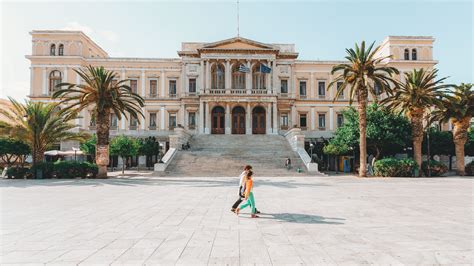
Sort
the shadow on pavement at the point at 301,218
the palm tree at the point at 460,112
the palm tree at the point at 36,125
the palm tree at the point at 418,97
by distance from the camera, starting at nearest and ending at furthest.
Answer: the shadow on pavement at the point at 301,218
the palm tree at the point at 36,125
the palm tree at the point at 418,97
the palm tree at the point at 460,112

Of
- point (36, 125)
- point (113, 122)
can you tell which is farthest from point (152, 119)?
point (36, 125)

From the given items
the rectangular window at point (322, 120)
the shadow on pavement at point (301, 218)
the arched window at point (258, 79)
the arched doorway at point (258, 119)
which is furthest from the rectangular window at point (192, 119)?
the shadow on pavement at point (301, 218)

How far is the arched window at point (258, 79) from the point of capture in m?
45.7

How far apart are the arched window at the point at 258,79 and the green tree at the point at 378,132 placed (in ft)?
52.0

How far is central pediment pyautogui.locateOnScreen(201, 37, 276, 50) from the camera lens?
4419cm

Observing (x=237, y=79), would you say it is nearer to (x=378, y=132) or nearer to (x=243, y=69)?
(x=243, y=69)

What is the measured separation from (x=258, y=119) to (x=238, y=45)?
10.0 metres

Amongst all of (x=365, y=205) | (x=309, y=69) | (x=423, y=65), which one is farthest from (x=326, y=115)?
(x=365, y=205)

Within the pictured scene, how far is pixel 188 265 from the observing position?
18.1 ft

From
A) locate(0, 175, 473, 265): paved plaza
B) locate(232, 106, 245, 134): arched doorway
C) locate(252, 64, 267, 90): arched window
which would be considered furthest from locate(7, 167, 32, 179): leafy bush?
locate(252, 64, 267, 90): arched window

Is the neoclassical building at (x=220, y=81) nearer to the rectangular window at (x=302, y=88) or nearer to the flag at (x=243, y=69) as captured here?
the rectangular window at (x=302, y=88)

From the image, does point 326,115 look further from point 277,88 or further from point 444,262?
point 444,262

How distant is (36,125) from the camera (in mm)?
24625

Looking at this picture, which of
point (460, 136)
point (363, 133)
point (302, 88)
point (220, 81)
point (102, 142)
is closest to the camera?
point (102, 142)
